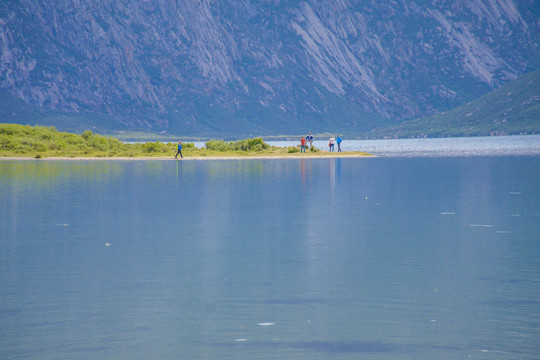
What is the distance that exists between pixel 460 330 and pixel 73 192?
30.4 metres

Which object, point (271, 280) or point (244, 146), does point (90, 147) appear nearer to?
point (244, 146)

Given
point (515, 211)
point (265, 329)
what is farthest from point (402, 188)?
point (265, 329)

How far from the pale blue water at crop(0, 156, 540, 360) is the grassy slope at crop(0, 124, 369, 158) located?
65184 millimetres

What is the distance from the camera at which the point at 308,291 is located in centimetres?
1534

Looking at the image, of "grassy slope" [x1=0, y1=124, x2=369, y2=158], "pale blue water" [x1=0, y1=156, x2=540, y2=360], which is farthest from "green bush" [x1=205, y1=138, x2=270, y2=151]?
"pale blue water" [x1=0, y1=156, x2=540, y2=360]

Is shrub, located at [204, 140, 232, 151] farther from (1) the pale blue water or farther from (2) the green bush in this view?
(1) the pale blue water

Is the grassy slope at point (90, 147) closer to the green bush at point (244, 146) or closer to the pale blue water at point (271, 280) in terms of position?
the green bush at point (244, 146)

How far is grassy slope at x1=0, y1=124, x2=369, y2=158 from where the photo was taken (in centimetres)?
9725

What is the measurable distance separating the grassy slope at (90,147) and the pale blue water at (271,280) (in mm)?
65184

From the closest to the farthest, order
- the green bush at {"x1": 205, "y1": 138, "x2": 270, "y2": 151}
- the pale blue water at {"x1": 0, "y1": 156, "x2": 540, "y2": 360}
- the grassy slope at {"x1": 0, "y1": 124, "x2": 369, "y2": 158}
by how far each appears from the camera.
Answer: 1. the pale blue water at {"x1": 0, "y1": 156, "x2": 540, "y2": 360}
2. the grassy slope at {"x1": 0, "y1": 124, "x2": 369, "y2": 158}
3. the green bush at {"x1": 205, "y1": 138, "x2": 270, "y2": 151}

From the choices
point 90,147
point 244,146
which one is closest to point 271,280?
point 244,146

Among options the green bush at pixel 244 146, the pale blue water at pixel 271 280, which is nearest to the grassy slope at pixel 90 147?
the green bush at pixel 244 146

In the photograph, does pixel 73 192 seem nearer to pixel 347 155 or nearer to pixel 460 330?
pixel 460 330

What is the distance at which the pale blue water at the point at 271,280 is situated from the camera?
1206 centimetres
